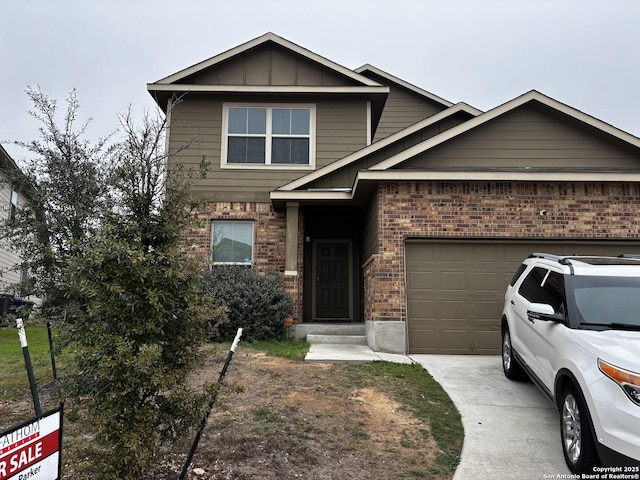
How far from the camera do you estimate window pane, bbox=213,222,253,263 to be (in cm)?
1118

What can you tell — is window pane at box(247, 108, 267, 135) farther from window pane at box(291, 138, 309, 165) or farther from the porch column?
the porch column

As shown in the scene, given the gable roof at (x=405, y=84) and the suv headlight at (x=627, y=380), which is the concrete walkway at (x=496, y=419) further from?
the gable roof at (x=405, y=84)

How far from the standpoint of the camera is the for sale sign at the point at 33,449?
2.15 meters

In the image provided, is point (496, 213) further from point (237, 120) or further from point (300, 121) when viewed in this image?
point (237, 120)

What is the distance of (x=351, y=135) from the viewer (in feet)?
39.1

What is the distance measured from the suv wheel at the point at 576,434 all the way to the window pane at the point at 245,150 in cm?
925

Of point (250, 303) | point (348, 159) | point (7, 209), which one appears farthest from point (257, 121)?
point (7, 209)

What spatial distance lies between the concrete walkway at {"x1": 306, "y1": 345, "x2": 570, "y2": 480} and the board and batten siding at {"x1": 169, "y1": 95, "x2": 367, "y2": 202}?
516 centimetres

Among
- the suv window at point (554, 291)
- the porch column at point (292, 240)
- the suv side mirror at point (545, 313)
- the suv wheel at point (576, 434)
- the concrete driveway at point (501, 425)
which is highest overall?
the porch column at point (292, 240)

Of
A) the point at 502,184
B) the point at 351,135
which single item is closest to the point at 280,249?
the point at 351,135

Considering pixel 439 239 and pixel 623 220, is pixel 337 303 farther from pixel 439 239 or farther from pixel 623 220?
pixel 623 220

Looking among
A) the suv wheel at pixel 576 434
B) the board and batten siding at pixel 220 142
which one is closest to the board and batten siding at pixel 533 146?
the board and batten siding at pixel 220 142

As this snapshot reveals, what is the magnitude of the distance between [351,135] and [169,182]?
9.08 m

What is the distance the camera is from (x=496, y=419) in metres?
5.09
